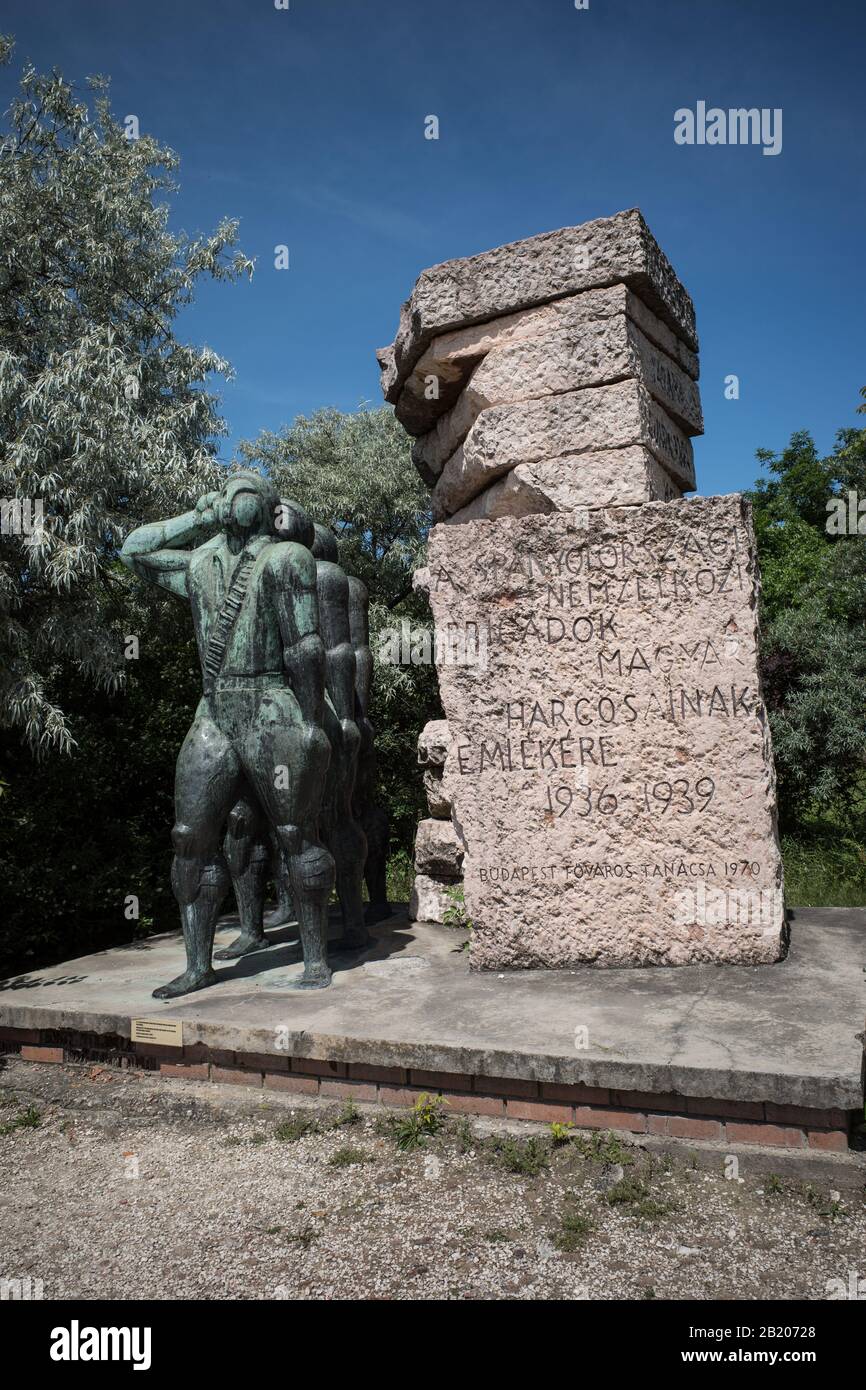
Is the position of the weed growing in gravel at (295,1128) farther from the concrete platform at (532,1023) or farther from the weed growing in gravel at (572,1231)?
the weed growing in gravel at (572,1231)

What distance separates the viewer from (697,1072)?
2.81m

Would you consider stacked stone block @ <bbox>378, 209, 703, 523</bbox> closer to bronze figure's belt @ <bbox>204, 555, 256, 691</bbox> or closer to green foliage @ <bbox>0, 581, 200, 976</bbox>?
bronze figure's belt @ <bbox>204, 555, 256, 691</bbox>

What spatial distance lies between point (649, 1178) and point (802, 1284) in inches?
22.3

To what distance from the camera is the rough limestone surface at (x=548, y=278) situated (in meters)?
4.62

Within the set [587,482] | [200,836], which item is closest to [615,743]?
[587,482]

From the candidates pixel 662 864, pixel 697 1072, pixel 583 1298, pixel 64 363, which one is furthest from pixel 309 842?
pixel 64 363

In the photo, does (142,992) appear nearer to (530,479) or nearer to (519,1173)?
(519,1173)

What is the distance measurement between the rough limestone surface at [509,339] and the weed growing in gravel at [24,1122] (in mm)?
4085

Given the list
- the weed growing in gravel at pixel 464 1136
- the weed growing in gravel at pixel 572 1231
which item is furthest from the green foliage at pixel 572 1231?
the weed growing in gravel at pixel 464 1136

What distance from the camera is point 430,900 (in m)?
5.61

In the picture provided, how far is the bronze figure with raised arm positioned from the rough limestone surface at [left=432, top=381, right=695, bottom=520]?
135 cm

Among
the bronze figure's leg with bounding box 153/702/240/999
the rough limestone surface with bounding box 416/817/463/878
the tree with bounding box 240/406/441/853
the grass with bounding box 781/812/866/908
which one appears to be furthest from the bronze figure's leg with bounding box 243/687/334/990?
the tree with bounding box 240/406/441/853

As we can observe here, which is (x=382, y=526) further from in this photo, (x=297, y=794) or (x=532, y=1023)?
(x=532, y=1023)

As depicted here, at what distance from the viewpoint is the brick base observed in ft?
9.15
